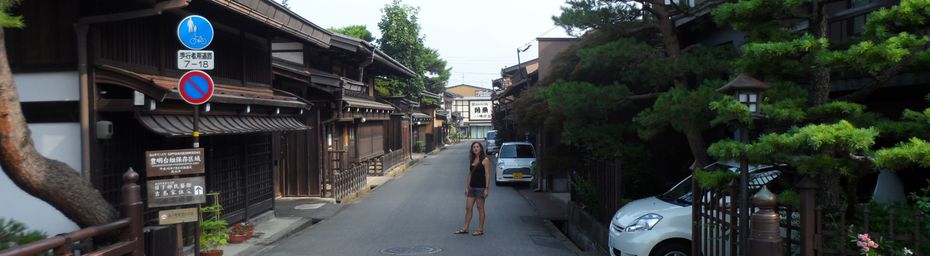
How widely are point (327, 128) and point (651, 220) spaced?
522 inches

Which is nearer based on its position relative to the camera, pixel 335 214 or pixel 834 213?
pixel 834 213

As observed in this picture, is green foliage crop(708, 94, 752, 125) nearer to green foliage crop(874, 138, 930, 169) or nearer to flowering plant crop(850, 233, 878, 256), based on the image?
green foliage crop(874, 138, 930, 169)

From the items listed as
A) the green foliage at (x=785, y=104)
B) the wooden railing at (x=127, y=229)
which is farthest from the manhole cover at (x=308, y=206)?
the green foliage at (x=785, y=104)

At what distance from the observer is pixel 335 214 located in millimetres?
15211

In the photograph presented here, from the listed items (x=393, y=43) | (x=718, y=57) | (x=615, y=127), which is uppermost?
(x=393, y=43)

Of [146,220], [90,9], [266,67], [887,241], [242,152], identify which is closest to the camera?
[887,241]

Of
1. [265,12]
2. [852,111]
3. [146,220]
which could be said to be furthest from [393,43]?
[852,111]

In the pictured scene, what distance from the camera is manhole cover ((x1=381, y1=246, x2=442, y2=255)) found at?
32.7 feet

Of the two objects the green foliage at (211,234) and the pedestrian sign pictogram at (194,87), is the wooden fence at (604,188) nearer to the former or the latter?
the green foliage at (211,234)

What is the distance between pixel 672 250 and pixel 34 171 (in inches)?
265

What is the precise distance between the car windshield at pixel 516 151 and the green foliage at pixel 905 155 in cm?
1890

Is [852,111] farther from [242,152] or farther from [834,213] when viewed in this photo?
[242,152]

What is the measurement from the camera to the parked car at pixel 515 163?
22.6 m

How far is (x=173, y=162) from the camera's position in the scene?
24.5 ft
